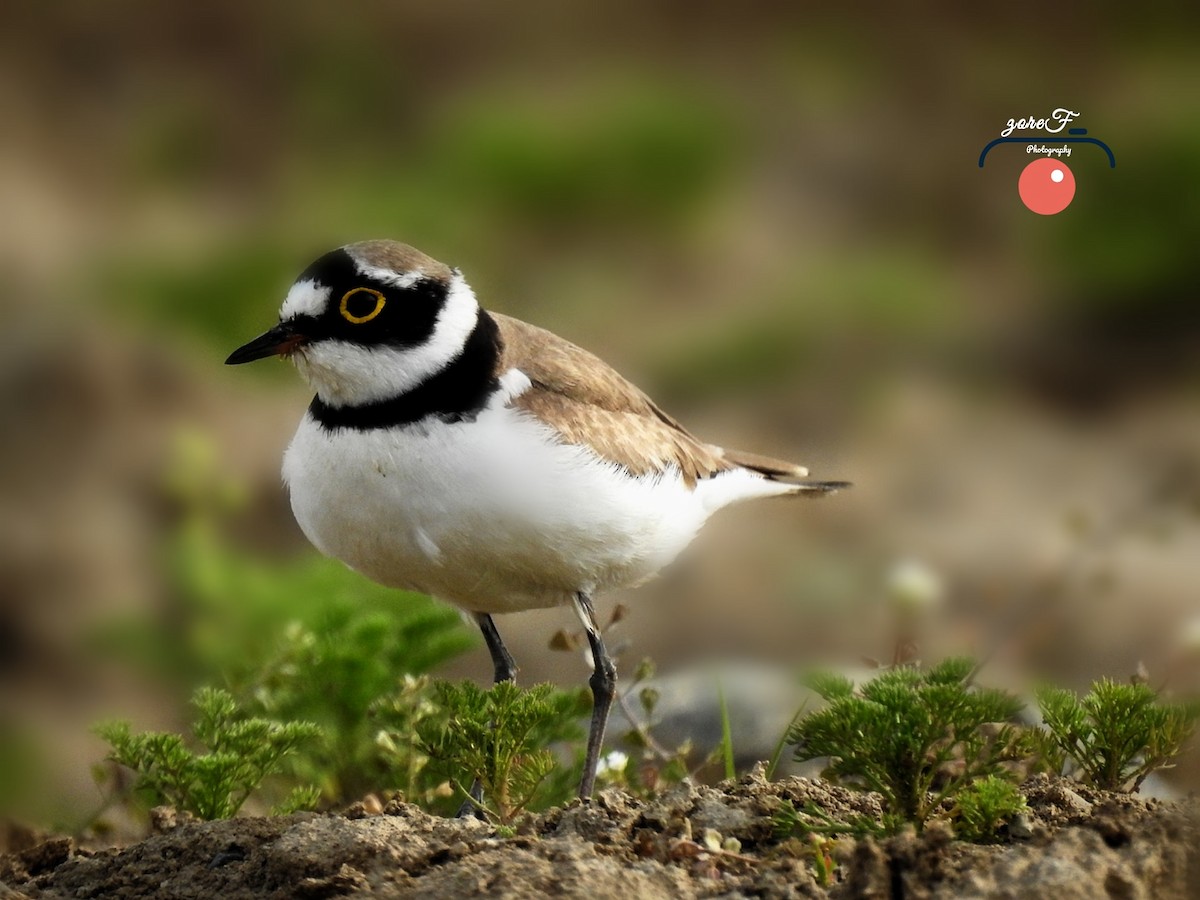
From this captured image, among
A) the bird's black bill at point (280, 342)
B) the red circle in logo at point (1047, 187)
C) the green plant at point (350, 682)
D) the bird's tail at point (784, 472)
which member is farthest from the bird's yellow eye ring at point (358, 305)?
the red circle in logo at point (1047, 187)

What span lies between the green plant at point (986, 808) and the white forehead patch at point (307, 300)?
187 cm

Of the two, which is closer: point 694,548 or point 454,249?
point 694,548

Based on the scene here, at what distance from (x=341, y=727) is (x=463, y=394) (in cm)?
107

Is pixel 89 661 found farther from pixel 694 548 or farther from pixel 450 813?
pixel 450 813

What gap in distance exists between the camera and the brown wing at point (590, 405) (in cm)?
417

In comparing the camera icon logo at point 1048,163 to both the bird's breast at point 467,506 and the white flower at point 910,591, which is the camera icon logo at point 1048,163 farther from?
the bird's breast at point 467,506

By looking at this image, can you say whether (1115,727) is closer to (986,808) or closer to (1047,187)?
(986,808)

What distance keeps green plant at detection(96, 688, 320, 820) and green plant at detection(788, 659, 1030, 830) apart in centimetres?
123

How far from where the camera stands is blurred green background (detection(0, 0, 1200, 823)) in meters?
7.27

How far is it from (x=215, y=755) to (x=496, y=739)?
69 cm

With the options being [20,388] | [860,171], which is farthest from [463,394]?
[860,171]

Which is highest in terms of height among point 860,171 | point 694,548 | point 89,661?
point 860,171

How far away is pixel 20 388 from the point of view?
8422 millimetres

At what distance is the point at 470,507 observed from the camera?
388 cm
